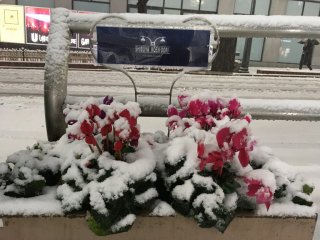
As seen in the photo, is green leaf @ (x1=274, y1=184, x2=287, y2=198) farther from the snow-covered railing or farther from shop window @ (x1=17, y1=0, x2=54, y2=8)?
shop window @ (x1=17, y1=0, x2=54, y2=8)

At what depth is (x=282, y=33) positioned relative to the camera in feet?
6.84

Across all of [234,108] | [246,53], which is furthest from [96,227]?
[246,53]

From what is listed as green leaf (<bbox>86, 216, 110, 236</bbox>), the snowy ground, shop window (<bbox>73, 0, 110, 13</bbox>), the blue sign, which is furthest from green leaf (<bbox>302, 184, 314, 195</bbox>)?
shop window (<bbox>73, 0, 110, 13</bbox>)

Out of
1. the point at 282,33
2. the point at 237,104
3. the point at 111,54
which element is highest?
the point at 282,33

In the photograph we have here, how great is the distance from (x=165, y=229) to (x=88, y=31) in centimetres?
122

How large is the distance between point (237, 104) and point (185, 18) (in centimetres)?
66

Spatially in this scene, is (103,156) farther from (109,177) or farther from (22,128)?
(22,128)

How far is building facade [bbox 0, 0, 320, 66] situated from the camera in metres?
17.2

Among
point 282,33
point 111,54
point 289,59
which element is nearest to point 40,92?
point 111,54

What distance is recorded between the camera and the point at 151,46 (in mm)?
1955

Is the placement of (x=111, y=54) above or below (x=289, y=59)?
above

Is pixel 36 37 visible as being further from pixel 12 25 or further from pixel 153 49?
pixel 153 49

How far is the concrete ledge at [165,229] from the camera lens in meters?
1.47

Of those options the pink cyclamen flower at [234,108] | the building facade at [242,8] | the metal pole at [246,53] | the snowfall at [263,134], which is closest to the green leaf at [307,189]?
the snowfall at [263,134]
